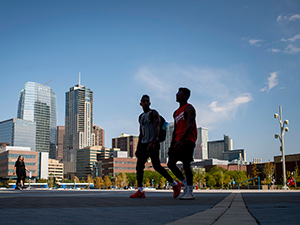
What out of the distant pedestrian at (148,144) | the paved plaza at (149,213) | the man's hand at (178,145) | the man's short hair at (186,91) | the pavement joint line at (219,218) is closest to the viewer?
the pavement joint line at (219,218)

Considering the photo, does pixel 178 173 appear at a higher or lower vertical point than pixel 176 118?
lower

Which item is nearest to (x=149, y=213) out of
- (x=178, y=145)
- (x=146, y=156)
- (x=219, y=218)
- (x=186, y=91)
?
(x=219, y=218)

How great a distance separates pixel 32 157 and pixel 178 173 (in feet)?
516

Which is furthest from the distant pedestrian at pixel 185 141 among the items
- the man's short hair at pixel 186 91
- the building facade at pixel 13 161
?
the building facade at pixel 13 161

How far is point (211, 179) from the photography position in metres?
110

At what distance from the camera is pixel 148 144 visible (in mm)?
8867

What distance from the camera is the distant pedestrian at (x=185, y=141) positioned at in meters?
8.06

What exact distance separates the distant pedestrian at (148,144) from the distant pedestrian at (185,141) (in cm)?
38

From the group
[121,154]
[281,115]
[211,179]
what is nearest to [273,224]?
[281,115]

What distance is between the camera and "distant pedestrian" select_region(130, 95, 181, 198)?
862 centimetres

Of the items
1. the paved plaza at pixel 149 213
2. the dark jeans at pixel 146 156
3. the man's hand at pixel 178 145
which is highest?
the man's hand at pixel 178 145

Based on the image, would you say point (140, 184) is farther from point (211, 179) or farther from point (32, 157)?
point (32, 157)

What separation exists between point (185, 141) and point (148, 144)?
1075 mm

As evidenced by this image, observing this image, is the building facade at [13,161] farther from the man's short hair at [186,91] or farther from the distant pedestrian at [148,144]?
the man's short hair at [186,91]
